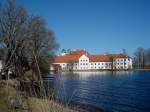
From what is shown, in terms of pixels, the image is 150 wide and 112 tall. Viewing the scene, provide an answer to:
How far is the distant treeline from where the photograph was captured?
117 m

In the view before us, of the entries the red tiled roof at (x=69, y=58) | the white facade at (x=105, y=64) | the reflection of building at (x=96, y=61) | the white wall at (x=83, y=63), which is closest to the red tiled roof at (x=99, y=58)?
the reflection of building at (x=96, y=61)

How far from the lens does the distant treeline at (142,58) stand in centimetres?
11685

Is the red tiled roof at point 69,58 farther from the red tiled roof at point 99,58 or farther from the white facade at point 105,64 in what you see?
the red tiled roof at point 99,58

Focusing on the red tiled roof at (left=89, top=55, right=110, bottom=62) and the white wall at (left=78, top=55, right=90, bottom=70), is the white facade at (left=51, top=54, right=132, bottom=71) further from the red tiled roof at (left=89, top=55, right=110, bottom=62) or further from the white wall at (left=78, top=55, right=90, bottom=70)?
the red tiled roof at (left=89, top=55, right=110, bottom=62)

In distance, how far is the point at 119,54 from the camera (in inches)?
4771

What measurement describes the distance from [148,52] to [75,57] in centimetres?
3039

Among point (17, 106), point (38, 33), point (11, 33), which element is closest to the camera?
point (17, 106)

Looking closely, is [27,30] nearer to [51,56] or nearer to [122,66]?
[51,56]

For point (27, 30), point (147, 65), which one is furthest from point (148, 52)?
point (27, 30)

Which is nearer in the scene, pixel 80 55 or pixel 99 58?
pixel 80 55

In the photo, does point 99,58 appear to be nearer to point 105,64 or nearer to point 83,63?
point 105,64

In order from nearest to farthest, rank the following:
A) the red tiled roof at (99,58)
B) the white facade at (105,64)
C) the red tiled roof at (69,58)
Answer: the red tiled roof at (69,58) < the white facade at (105,64) < the red tiled roof at (99,58)

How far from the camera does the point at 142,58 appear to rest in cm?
11650

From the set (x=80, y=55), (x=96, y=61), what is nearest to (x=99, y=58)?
(x=96, y=61)
